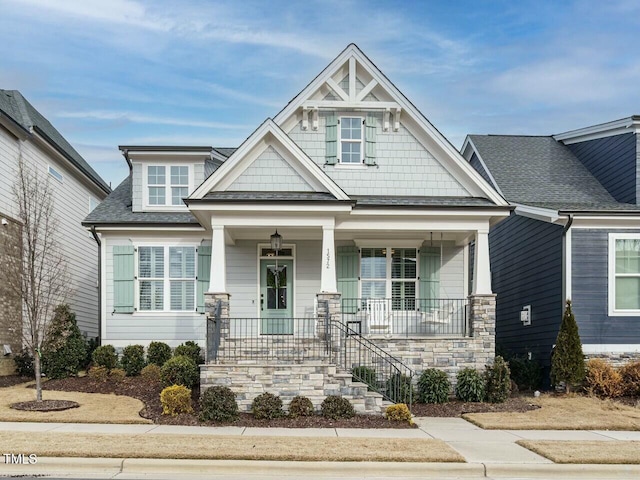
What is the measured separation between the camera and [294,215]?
1628cm

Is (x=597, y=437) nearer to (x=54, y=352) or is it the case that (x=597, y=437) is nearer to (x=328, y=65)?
(x=328, y=65)

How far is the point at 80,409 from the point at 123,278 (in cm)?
595

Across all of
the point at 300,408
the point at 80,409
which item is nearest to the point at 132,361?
the point at 80,409

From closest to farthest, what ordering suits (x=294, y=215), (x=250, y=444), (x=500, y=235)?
(x=250, y=444) → (x=294, y=215) → (x=500, y=235)

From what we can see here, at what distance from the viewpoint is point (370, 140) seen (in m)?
18.5

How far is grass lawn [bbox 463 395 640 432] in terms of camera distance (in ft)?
42.9

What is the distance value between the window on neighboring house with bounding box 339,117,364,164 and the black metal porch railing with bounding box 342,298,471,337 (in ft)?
12.8

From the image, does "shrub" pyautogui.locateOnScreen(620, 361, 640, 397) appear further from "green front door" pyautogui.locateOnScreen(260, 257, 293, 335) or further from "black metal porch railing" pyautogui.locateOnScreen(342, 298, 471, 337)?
"green front door" pyautogui.locateOnScreen(260, 257, 293, 335)

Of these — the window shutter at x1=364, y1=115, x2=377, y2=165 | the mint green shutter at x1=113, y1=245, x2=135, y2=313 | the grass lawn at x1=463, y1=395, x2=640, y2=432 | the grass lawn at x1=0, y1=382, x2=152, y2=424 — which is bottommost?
the grass lawn at x1=463, y1=395, x2=640, y2=432

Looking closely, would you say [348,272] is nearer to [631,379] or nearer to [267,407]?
[267,407]

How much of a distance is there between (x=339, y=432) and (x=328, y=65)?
1011 centimetres


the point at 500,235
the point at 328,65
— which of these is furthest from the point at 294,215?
the point at 500,235

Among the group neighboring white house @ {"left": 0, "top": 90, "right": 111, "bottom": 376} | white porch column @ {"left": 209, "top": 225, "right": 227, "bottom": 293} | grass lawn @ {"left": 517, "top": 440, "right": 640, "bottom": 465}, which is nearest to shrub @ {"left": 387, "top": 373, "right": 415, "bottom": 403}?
grass lawn @ {"left": 517, "top": 440, "right": 640, "bottom": 465}

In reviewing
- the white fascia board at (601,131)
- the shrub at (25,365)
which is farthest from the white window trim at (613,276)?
the shrub at (25,365)
